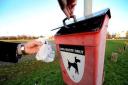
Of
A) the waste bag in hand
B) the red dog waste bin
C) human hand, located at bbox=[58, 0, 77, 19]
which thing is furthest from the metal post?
human hand, located at bbox=[58, 0, 77, 19]

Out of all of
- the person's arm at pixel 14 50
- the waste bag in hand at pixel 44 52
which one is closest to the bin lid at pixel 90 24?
the waste bag in hand at pixel 44 52

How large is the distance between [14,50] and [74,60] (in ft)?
3.08

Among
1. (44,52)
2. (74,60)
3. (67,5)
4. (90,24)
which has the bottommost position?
(74,60)

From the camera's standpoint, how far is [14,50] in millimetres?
2742

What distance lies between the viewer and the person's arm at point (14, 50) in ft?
8.96

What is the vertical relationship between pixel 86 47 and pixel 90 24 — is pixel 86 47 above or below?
below

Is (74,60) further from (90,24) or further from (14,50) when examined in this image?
(14,50)

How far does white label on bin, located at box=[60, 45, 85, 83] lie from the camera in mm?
2926

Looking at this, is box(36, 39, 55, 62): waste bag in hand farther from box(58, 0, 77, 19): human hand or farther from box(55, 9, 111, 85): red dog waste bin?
box(58, 0, 77, 19): human hand

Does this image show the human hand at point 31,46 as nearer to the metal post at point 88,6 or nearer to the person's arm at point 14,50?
the person's arm at point 14,50

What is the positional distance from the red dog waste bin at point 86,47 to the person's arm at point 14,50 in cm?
60

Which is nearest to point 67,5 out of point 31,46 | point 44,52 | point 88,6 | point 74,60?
point 31,46

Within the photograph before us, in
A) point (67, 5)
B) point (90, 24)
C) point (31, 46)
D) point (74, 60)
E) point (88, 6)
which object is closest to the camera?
point (67, 5)

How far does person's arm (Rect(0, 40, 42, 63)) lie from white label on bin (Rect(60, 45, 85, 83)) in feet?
1.97
